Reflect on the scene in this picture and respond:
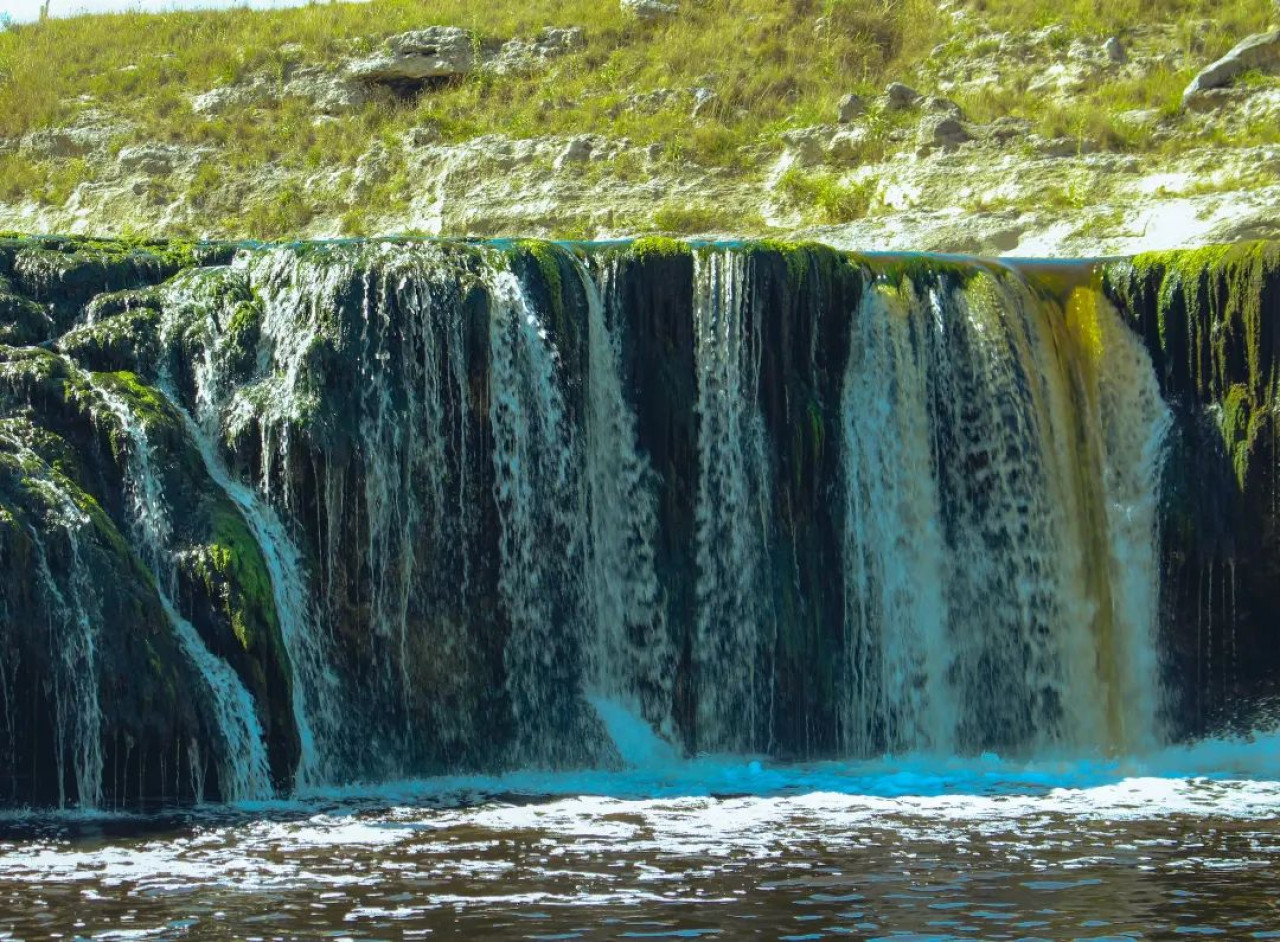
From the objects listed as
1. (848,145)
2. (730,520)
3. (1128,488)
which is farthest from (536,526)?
(848,145)

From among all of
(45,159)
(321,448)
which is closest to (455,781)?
(321,448)

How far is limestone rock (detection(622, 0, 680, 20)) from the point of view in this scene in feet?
106

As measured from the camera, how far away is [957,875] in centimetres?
1233

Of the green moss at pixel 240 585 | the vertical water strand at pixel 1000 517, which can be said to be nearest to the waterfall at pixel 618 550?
the vertical water strand at pixel 1000 517

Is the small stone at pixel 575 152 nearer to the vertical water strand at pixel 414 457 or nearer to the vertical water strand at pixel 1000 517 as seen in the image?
the vertical water strand at pixel 1000 517

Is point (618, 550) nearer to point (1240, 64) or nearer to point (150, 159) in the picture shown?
point (1240, 64)

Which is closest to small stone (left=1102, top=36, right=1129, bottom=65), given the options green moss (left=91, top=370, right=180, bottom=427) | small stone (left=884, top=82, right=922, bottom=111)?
small stone (left=884, top=82, right=922, bottom=111)

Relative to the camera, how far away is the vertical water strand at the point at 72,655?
1520 centimetres

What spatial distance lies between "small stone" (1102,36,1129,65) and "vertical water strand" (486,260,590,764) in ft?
44.2

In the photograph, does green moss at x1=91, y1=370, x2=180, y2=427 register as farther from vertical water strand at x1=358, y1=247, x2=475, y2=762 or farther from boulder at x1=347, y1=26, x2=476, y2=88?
boulder at x1=347, y1=26, x2=476, y2=88

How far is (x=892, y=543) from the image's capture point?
19.2 metres

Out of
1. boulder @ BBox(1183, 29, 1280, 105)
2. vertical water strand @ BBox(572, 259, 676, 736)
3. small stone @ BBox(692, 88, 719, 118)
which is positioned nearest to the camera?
vertical water strand @ BBox(572, 259, 676, 736)

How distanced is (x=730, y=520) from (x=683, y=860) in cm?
650

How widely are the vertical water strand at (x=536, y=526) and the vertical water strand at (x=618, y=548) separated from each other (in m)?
0.23
